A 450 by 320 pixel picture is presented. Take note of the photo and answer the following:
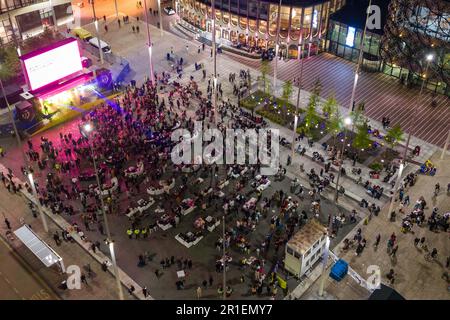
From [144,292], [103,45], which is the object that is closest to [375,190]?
[144,292]

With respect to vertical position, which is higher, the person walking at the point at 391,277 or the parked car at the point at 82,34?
the parked car at the point at 82,34

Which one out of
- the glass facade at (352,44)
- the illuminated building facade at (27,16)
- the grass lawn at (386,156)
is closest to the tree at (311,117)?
the grass lawn at (386,156)

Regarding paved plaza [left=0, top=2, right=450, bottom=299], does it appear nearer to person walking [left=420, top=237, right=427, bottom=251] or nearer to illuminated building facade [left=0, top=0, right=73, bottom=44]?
person walking [left=420, top=237, right=427, bottom=251]

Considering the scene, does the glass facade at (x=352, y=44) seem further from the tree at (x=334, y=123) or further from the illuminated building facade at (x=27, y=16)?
the illuminated building facade at (x=27, y=16)

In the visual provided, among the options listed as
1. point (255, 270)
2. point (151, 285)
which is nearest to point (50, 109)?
point (151, 285)

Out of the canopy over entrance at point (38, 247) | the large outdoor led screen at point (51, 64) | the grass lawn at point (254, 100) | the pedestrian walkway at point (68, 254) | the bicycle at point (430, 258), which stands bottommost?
the pedestrian walkway at point (68, 254)

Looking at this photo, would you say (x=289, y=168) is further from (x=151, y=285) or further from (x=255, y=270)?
(x=151, y=285)
